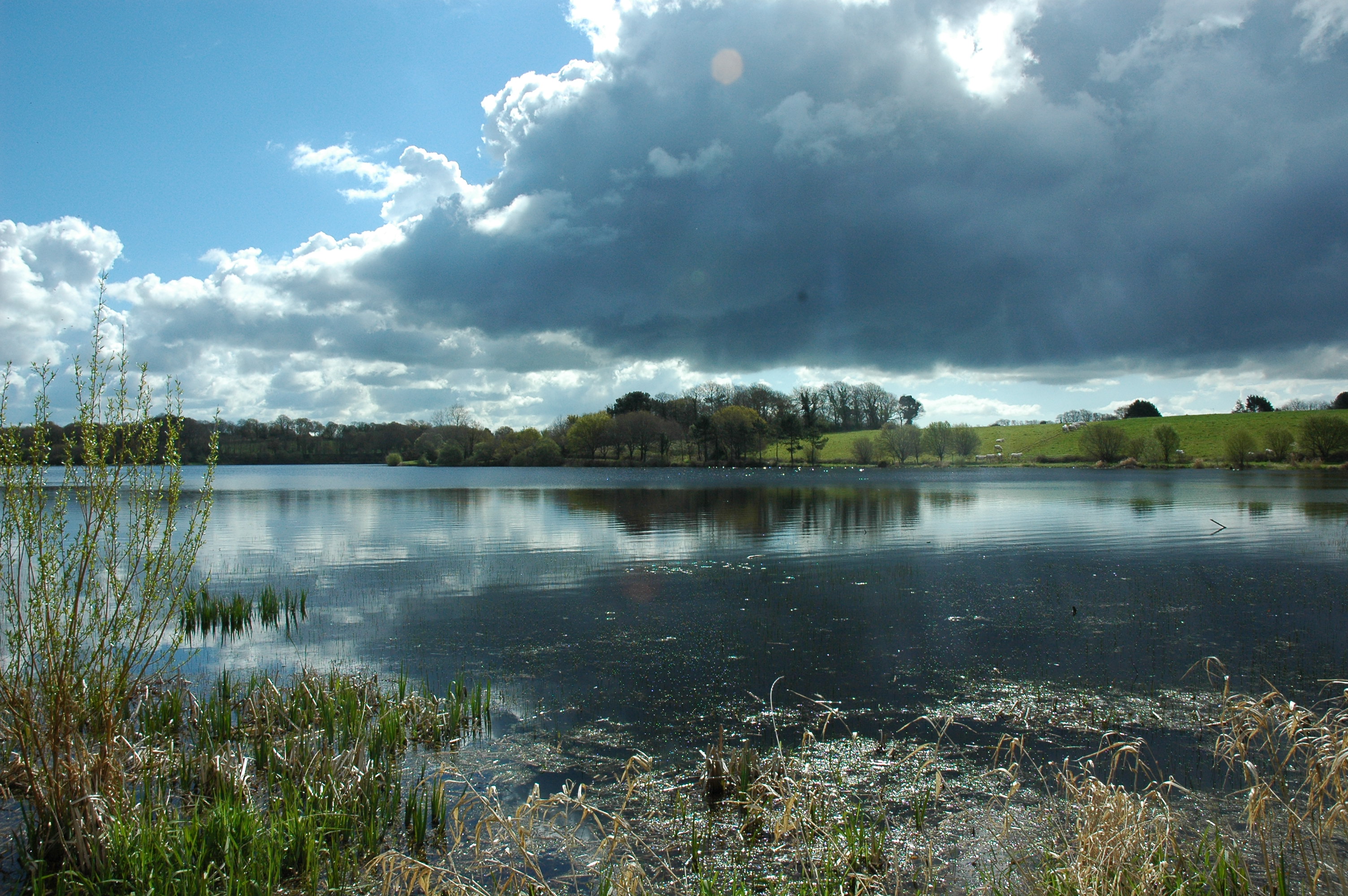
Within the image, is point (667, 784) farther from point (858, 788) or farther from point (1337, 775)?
point (1337, 775)

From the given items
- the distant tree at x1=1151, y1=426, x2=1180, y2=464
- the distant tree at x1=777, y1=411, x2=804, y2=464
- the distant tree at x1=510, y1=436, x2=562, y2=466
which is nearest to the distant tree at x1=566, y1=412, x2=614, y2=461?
the distant tree at x1=510, y1=436, x2=562, y2=466

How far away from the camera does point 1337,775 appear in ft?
18.6

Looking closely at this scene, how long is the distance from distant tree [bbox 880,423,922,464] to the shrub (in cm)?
4930

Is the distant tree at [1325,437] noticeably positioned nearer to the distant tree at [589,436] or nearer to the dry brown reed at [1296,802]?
the distant tree at [589,436]

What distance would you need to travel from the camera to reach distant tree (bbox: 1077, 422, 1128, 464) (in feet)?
389

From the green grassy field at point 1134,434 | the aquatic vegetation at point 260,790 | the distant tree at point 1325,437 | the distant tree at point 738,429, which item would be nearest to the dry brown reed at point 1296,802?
the aquatic vegetation at point 260,790

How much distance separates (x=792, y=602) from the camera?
1788cm

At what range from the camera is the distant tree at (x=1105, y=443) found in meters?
119

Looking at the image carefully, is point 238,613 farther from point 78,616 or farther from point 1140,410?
point 1140,410

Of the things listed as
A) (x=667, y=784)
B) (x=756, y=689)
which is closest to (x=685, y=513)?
(x=756, y=689)

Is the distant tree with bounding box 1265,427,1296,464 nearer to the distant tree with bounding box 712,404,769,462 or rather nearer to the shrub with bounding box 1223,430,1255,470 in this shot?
the shrub with bounding box 1223,430,1255,470

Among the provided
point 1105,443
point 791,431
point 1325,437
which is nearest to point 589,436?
point 791,431

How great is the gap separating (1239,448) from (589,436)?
113 m

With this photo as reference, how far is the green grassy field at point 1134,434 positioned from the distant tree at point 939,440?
7147mm
